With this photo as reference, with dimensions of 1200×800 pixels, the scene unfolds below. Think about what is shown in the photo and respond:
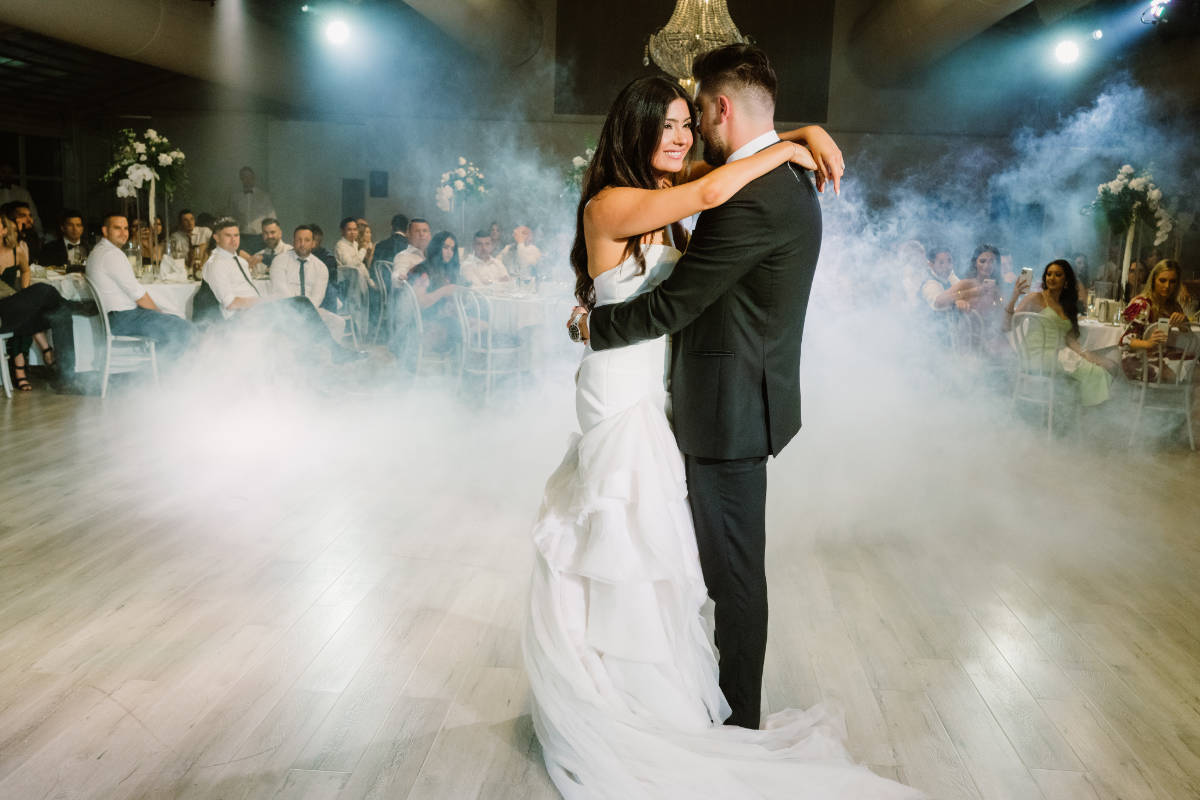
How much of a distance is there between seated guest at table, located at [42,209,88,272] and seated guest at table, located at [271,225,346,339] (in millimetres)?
1714

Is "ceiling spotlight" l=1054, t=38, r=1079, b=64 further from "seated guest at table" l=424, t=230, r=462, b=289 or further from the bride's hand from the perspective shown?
the bride's hand

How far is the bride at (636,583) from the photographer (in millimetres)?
1872

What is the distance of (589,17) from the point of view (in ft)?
36.3

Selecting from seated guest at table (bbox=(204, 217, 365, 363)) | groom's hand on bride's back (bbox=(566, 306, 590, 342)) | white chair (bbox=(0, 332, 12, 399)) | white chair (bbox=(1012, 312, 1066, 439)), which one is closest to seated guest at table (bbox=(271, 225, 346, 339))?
seated guest at table (bbox=(204, 217, 365, 363))

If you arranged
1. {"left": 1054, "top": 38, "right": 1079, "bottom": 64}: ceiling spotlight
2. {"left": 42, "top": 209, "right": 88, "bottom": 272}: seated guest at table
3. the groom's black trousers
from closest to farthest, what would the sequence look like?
the groom's black trousers < {"left": 42, "top": 209, "right": 88, "bottom": 272}: seated guest at table < {"left": 1054, "top": 38, "right": 1079, "bottom": 64}: ceiling spotlight

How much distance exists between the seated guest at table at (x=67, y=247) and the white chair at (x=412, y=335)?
2.51 meters

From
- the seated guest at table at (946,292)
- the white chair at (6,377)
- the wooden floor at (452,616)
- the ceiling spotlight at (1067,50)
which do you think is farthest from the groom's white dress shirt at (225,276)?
the ceiling spotlight at (1067,50)

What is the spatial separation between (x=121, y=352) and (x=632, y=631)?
5.48 m

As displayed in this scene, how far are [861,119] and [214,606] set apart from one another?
406 inches

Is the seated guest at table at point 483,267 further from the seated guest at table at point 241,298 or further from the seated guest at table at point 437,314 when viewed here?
the seated guest at table at point 241,298

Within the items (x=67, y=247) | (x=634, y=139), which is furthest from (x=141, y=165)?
(x=634, y=139)

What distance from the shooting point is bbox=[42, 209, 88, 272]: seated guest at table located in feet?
24.4

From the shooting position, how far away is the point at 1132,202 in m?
6.42

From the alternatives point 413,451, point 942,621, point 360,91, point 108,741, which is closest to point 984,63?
point 360,91
